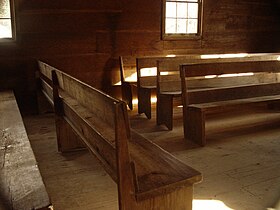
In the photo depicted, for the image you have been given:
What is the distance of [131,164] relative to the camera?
1.34 meters

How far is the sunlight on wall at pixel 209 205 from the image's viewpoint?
208 centimetres

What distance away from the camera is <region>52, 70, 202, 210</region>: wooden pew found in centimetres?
130

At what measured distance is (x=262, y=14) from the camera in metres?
6.39

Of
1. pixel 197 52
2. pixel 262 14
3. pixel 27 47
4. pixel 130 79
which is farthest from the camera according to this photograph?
pixel 262 14

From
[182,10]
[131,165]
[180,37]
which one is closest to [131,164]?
[131,165]

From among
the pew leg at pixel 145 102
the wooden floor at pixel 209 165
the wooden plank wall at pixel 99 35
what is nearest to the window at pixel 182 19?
the wooden plank wall at pixel 99 35

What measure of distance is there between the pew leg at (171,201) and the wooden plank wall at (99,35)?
3809mm

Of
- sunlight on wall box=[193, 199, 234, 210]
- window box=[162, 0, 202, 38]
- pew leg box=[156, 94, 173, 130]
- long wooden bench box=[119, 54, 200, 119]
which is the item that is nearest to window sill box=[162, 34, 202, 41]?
window box=[162, 0, 202, 38]

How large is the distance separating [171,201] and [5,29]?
3994 millimetres

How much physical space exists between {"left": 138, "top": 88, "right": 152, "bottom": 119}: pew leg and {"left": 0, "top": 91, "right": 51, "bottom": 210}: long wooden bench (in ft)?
6.99

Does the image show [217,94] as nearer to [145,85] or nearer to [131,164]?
[145,85]

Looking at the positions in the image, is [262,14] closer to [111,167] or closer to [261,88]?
[261,88]

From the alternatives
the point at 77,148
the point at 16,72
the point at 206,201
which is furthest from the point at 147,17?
the point at 206,201

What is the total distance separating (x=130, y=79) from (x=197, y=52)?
149 cm
